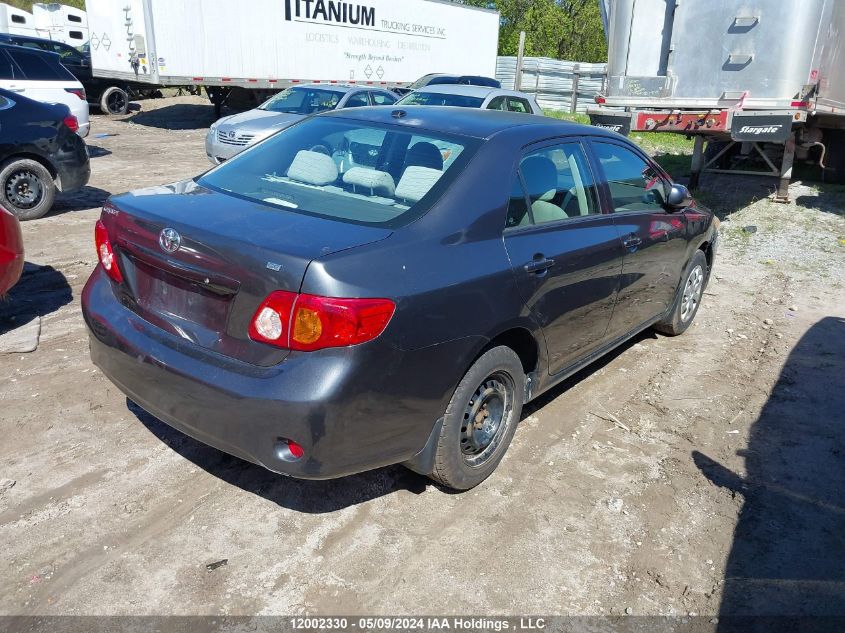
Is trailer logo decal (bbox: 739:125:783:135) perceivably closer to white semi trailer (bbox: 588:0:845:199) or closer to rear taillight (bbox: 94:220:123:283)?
white semi trailer (bbox: 588:0:845:199)

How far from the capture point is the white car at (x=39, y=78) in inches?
440

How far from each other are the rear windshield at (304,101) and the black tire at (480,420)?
10.4m

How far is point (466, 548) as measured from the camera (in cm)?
320

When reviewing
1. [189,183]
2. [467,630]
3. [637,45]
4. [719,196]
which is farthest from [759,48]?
[467,630]

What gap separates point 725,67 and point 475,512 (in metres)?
8.01

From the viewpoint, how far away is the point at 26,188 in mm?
8336

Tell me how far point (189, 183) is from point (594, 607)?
271 centimetres

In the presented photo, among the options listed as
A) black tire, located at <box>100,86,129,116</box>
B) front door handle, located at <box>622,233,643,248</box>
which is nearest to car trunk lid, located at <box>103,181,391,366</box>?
front door handle, located at <box>622,233,643,248</box>

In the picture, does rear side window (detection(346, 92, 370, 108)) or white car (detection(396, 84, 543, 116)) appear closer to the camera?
white car (detection(396, 84, 543, 116))

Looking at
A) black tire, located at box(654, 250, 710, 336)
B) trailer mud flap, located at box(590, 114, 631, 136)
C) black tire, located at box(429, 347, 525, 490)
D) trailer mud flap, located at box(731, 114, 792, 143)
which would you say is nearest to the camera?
black tire, located at box(429, 347, 525, 490)

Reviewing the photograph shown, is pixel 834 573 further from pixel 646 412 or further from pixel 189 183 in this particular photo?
pixel 189 183

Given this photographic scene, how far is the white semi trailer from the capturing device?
877 cm

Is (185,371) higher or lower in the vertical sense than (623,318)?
higher

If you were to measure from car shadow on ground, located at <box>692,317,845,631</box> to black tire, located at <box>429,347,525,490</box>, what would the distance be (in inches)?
46.1
